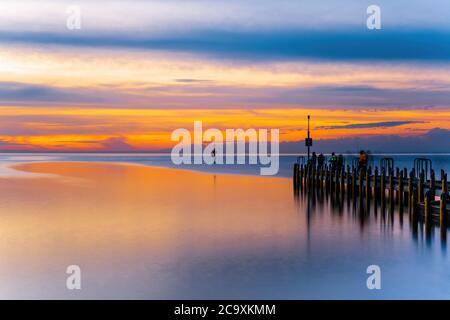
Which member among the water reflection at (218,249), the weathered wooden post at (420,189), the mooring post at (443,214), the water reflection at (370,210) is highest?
the weathered wooden post at (420,189)

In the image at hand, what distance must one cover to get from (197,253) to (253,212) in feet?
34.5

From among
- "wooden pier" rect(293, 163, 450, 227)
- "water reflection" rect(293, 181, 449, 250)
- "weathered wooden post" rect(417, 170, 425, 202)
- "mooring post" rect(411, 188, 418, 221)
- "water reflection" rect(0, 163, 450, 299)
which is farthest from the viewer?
"weathered wooden post" rect(417, 170, 425, 202)

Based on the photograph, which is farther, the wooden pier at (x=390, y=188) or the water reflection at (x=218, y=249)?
the wooden pier at (x=390, y=188)

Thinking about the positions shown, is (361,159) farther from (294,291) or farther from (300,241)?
(294,291)

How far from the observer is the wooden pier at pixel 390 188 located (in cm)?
2066

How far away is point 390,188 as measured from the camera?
26781 millimetres

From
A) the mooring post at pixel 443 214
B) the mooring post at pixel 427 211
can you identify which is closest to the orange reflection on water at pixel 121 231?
the mooring post at pixel 427 211

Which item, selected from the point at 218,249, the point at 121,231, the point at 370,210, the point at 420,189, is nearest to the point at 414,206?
the point at 420,189

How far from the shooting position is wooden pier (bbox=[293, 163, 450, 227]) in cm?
2066

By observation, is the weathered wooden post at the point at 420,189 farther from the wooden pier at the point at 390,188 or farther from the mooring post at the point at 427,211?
the mooring post at the point at 427,211

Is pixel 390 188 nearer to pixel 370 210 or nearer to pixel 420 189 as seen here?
pixel 370 210

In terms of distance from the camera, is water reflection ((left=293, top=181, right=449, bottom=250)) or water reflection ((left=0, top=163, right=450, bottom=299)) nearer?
water reflection ((left=0, top=163, right=450, bottom=299))

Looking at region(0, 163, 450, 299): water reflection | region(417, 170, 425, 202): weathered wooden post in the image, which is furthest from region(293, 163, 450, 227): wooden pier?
region(0, 163, 450, 299): water reflection

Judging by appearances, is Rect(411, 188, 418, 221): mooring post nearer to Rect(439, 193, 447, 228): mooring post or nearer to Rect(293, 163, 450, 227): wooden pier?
Rect(293, 163, 450, 227): wooden pier
